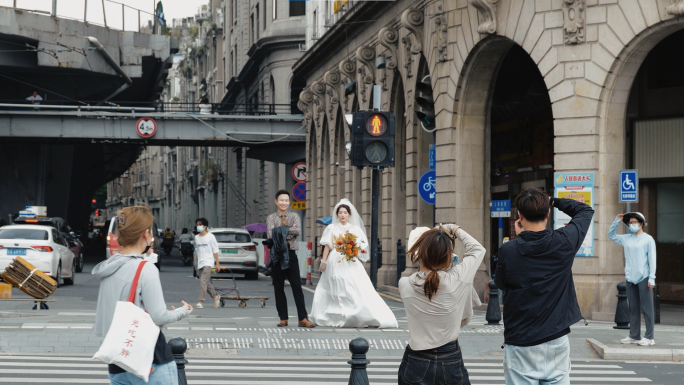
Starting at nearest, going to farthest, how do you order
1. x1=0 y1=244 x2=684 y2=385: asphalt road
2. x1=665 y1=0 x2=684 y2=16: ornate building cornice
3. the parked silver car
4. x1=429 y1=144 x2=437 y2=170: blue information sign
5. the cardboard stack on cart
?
x1=0 y1=244 x2=684 y2=385: asphalt road, x1=665 y1=0 x2=684 y2=16: ornate building cornice, the cardboard stack on cart, x1=429 y1=144 x2=437 y2=170: blue information sign, the parked silver car

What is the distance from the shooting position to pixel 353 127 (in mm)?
13188

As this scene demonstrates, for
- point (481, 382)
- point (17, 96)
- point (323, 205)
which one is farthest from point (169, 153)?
point (481, 382)

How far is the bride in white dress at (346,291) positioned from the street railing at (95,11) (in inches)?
1176

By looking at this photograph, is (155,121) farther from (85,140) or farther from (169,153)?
(169,153)

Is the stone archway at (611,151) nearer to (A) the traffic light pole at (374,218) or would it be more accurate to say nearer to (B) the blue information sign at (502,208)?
(B) the blue information sign at (502,208)

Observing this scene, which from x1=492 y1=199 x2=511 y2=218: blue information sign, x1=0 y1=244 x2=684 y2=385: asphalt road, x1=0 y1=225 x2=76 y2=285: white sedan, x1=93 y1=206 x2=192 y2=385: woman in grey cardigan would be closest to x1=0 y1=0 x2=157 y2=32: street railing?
x1=0 y1=225 x2=76 y2=285: white sedan

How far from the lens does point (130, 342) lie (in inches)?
199

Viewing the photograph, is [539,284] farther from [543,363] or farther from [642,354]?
[642,354]

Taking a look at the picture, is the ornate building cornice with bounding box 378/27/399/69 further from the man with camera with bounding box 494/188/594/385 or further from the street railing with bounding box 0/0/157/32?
the man with camera with bounding box 494/188/594/385

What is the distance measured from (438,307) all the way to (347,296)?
873cm

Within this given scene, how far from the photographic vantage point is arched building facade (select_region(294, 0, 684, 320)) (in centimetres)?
1792

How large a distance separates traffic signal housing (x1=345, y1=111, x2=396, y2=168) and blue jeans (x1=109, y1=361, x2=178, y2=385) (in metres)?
7.99

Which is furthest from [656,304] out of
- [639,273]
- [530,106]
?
[530,106]

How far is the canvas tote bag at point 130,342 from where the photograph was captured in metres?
5.02
